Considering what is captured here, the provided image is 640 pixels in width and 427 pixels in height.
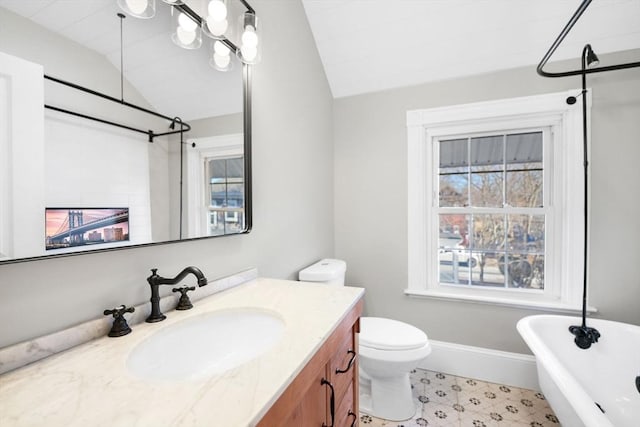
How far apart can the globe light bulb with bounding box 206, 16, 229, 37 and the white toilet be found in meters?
1.27

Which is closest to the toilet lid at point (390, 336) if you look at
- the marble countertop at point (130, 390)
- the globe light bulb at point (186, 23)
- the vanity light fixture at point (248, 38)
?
the marble countertop at point (130, 390)

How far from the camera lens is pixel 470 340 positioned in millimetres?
2061

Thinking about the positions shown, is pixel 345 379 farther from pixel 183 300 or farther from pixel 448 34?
pixel 448 34

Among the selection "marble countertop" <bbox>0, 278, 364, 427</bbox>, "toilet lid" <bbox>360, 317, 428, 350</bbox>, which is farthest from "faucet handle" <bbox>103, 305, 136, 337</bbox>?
"toilet lid" <bbox>360, 317, 428, 350</bbox>

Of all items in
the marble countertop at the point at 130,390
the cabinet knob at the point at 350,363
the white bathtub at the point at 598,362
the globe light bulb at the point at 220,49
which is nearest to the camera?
the marble countertop at the point at 130,390

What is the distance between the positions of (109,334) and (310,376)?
544 mm

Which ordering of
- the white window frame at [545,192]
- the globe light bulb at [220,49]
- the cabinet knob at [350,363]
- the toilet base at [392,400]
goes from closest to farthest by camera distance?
the cabinet knob at [350,363], the globe light bulb at [220,49], the toilet base at [392,400], the white window frame at [545,192]

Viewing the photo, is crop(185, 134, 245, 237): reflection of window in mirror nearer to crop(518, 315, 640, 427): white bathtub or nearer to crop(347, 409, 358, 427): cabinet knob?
crop(347, 409, 358, 427): cabinet knob

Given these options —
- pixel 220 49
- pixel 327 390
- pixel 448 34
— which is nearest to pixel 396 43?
pixel 448 34

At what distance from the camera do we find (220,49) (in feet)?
3.98

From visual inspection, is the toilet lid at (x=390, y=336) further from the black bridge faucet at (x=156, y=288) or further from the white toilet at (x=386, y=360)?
the black bridge faucet at (x=156, y=288)

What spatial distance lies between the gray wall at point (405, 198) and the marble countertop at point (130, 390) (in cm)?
157

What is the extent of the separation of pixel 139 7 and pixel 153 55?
13 cm

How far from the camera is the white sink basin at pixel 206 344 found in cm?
77
